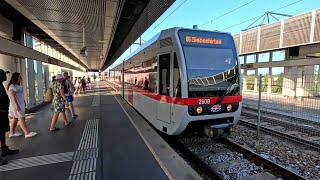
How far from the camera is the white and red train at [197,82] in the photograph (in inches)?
196

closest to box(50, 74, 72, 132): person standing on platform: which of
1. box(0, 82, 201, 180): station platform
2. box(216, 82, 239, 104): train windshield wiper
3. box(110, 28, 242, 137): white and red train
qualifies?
box(0, 82, 201, 180): station platform

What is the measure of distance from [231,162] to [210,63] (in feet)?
7.70

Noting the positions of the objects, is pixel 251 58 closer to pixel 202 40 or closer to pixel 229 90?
pixel 229 90

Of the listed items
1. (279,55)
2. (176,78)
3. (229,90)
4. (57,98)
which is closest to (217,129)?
(229,90)

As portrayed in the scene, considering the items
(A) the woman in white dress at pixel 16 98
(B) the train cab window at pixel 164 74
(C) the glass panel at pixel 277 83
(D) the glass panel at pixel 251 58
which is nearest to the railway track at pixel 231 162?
(B) the train cab window at pixel 164 74

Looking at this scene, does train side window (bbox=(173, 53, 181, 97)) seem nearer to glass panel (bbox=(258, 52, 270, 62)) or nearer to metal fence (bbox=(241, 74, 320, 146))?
metal fence (bbox=(241, 74, 320, 146))

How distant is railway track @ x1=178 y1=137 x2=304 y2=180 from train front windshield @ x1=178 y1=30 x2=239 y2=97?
147 cm

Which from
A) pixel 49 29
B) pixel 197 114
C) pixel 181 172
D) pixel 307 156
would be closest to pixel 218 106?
pixel 197 114

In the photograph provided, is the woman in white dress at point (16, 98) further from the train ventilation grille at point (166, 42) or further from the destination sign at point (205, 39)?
the destination sign at point (205, 39)

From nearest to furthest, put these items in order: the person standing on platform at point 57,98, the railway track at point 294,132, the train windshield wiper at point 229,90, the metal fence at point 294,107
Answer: the train windshield wiper at point 229,90 < the railway track at point 294,132 < the person standing on platform at point 57,98 < the metal fence at point 294,107

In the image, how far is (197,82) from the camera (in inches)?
200

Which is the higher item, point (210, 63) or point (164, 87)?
point (210, 63)

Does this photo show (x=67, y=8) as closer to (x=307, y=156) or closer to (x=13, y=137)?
(x=13, y=137)

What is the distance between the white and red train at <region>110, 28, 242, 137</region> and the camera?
497 cm
